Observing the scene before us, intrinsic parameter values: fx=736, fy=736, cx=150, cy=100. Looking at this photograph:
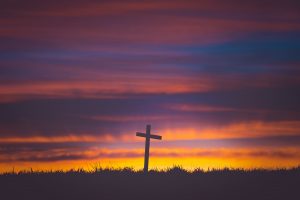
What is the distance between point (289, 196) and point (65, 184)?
8651mm

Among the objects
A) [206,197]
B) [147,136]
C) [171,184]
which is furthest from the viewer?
[147,136]

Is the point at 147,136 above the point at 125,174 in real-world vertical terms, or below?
above

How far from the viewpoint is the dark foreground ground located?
27.2 m

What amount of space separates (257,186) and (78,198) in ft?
22.8

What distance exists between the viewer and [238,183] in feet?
94.9

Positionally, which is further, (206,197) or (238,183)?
(238,183)

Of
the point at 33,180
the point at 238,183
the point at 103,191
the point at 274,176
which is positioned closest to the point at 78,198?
the point at 103,191

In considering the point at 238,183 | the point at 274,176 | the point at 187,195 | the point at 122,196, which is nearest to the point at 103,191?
the point at 122,196

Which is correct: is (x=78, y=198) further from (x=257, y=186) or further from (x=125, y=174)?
(x=257, y=186)

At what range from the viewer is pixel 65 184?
2891cm

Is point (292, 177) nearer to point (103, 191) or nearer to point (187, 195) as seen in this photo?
point (187, 195)

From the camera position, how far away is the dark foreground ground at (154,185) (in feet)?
89.4

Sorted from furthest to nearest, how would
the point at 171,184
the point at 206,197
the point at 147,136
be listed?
the point at 147,136
the point at 171,184
the point at 206,197

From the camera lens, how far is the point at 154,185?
28625 mm
